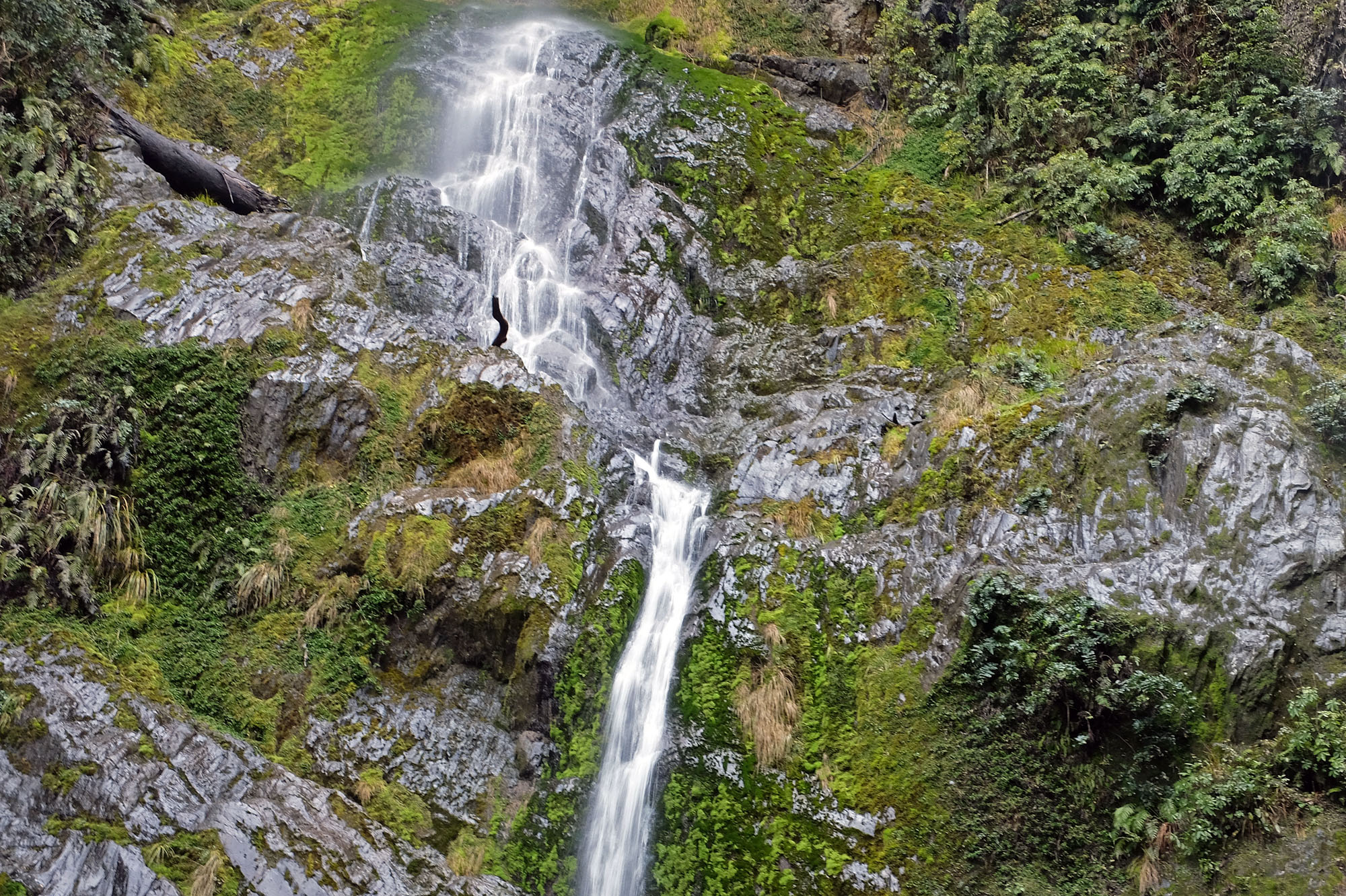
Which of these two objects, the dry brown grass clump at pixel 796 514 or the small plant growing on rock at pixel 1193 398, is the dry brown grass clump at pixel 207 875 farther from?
the small plant growing on rock at pixel 1193 398

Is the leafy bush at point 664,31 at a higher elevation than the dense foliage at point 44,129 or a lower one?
higher

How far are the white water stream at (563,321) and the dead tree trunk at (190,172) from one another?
3345mm

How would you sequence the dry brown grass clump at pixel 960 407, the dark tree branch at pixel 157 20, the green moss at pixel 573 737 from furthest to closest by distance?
the dark tree branch at pixel 157 20, the dry brown grass clump at pixel 960 407, the green moss at pixel 573 737

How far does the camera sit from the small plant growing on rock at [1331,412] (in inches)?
330

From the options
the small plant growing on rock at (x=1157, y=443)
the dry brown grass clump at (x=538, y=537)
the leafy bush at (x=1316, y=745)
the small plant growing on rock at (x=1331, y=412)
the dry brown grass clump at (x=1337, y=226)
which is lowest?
the dry brown grass clump at (x=538, y=537)

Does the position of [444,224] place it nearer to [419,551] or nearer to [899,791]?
[419,551]

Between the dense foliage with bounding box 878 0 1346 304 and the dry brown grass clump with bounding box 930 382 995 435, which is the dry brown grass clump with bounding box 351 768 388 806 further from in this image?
the dense foliage with bounding box 878 0 1346 304

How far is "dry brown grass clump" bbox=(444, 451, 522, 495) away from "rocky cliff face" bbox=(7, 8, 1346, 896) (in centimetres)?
5

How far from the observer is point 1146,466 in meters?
9.08

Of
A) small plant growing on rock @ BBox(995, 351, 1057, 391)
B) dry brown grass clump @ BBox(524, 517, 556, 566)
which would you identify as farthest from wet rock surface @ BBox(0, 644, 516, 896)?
small plant growing on rock @ BBox(995, 351, 1057, 391)

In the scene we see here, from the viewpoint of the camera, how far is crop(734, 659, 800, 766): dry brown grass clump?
868cm

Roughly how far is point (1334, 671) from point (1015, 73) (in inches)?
496

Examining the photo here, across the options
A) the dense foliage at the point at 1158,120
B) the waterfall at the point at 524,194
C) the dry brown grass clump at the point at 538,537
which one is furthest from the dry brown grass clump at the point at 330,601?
the dense foliage at the point at 1158,120

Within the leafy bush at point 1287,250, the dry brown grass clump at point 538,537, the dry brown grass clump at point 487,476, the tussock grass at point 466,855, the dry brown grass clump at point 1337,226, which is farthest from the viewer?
the dry brown grass clump at point 1337,226
